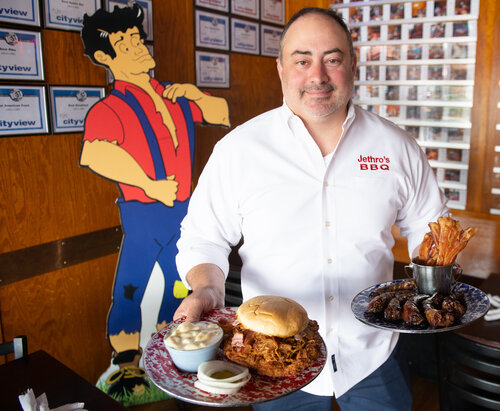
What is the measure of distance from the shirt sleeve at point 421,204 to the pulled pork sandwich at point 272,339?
0.67m

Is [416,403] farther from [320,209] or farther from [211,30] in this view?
[211,30]

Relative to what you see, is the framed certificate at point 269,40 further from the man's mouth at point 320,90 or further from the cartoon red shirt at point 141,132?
the man's mouth at point 320,90

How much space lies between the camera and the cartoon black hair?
2.29 metres

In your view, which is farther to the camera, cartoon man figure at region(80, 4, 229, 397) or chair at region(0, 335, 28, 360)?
cartoon man figure at region(80, 4, 229, 397)

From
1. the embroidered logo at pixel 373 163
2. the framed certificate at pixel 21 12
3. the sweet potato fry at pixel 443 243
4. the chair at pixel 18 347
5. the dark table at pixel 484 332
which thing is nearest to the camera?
the sweet potato fry at pixel 443 243

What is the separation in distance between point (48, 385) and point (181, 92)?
5.46ft

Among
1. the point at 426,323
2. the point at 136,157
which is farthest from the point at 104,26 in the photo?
the point at 426,323

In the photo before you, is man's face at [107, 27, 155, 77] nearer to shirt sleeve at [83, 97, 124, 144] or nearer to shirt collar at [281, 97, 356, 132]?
shirt sleeve at [83, 97, 124, 144]

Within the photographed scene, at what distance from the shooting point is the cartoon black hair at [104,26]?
2.29 m

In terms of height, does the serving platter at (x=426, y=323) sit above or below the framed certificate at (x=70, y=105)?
below

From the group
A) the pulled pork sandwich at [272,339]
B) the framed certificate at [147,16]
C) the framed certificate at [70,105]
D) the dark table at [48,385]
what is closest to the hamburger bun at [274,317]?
the pulled pork sandwich at [272,339]

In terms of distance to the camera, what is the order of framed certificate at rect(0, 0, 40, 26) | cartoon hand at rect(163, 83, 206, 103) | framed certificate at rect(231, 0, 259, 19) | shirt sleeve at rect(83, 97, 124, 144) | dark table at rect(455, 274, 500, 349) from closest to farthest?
dark table at rect(455, 274, 500, 349) → framed certificate at rect(0, 0, 40, 26) → shirt sleeve at rect(83, 97, 124, 144) → cartoon hand at rect(163, 83, 206, 103) → framed certificate at rect(231, 0, 259, 19)

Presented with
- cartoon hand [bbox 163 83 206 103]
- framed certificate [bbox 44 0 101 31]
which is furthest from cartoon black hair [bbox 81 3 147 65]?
cartoon hand [bbox 163 83 206 103]

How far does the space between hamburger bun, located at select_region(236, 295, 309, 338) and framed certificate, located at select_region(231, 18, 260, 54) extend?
8.22 ft
